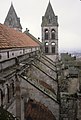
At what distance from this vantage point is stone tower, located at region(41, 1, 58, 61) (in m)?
45.1

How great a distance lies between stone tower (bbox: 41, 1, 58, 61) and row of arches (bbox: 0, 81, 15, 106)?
35.2 meters

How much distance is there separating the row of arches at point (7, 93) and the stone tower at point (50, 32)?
35.2 meters

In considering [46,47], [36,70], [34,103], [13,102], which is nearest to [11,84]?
[13,102]

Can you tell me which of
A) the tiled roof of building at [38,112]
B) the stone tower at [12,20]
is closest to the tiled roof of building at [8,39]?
the tiled roof of building at [38,112]

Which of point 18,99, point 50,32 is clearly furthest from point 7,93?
point 50,32

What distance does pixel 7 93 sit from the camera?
970cm

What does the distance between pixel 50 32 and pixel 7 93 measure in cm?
3670

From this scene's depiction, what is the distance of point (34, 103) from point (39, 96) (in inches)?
23.3

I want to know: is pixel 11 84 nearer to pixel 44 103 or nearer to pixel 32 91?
pixel 32 91

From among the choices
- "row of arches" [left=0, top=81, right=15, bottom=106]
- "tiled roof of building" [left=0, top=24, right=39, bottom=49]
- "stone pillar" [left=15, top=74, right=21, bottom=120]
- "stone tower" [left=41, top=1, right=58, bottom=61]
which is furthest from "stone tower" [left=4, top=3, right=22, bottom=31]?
"row of arches" [left=0, top=81, right=15, bottom=106]

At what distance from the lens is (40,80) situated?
1752 centimetres

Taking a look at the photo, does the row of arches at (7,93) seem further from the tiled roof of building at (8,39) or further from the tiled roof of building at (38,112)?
the tiled roof of building at (38,112)

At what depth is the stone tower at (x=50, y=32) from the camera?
4509cm

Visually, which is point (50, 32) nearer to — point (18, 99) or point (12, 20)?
point (12, 20)
